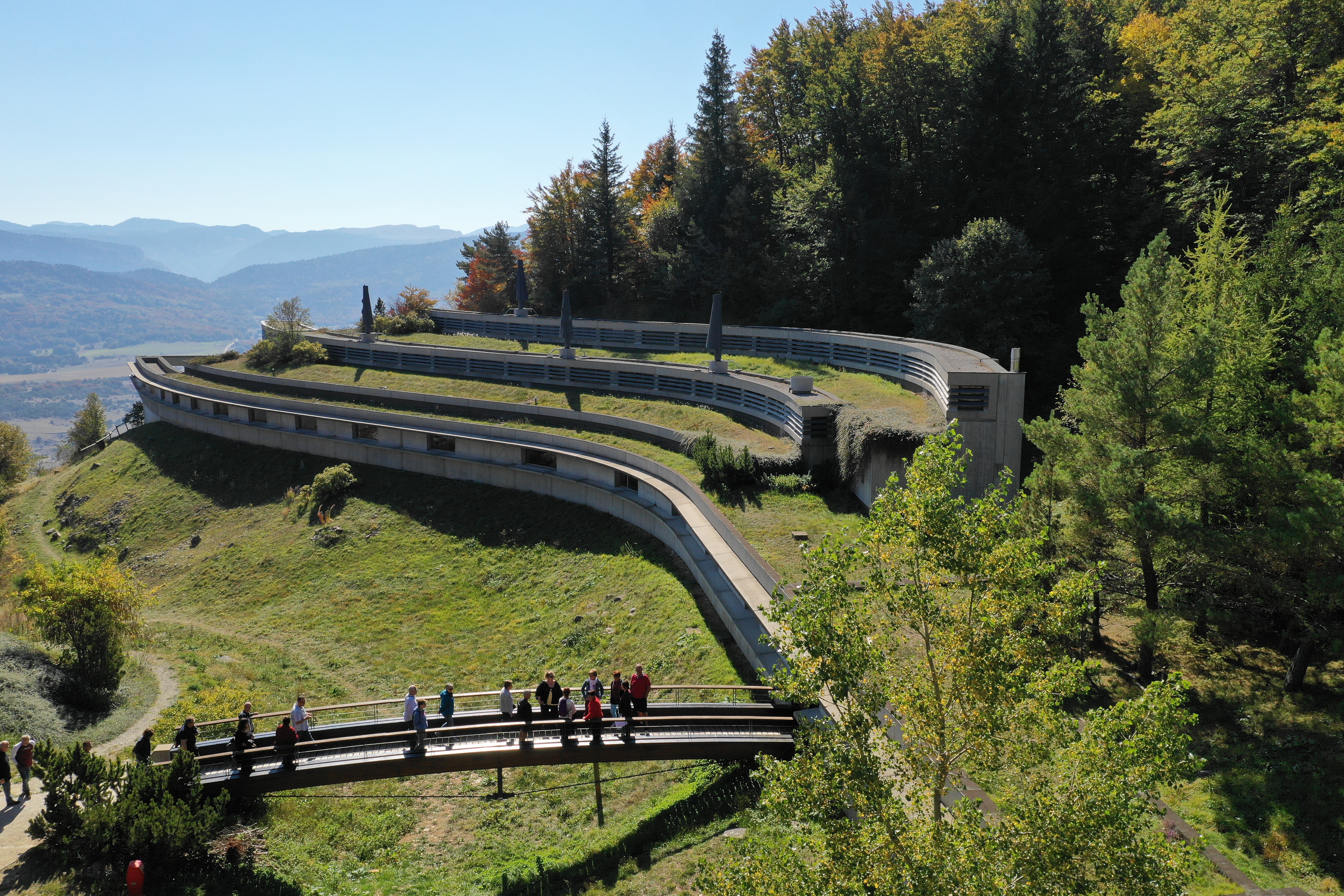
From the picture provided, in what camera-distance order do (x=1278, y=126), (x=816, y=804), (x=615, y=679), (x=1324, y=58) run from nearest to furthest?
(x=816, y=804)
(x=615, y=679)
(x=1324, y=58)
(x=1278, y=126)

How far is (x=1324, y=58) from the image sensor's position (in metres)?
28.3

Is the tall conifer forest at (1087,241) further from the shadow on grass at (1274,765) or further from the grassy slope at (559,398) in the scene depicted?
the grassy slope at (559,398)

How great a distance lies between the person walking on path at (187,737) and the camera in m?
13.7

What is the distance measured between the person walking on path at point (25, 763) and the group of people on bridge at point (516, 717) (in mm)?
1846

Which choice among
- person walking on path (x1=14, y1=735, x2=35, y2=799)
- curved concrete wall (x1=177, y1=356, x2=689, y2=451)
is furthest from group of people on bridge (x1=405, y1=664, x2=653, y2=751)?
curved concrete wall (x1=177, y1=356, x2=689, y2=451)

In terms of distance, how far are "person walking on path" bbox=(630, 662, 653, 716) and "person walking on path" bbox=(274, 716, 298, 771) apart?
19.1ft

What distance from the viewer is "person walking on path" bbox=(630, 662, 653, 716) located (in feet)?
46.3

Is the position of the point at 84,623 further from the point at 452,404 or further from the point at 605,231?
the point at 605,231

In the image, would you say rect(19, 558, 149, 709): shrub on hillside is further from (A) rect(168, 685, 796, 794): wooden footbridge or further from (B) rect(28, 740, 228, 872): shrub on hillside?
(B) rect(28, 740, 228, 872): shrub on hillside

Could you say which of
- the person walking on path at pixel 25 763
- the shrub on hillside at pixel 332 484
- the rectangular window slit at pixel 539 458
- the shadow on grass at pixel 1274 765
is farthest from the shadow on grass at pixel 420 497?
the person walking on path at pixel 25 763

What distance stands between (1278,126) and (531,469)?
31264 mm

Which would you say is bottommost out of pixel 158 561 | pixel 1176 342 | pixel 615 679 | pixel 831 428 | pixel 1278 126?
pixel 158 561

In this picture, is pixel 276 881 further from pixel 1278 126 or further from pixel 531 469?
pixel 1278 126

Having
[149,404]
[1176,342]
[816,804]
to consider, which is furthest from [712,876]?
[149,404]
